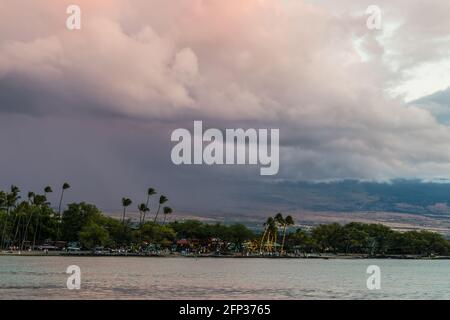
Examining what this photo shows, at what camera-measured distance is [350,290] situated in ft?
359

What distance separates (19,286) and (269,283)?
147 feet

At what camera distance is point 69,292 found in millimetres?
87688
